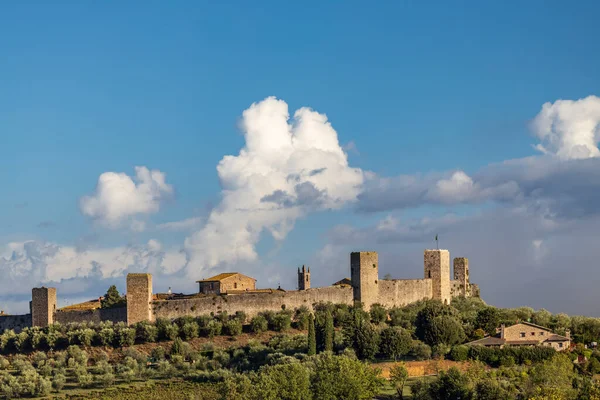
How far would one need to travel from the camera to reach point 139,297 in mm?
71000

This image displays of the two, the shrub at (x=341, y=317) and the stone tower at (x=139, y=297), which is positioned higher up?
the stone tower at (x=139, y=297)

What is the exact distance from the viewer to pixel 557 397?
5266cm

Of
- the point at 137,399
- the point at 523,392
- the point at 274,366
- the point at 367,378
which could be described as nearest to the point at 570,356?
the point at 523,392

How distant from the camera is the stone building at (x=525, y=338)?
65.2 m

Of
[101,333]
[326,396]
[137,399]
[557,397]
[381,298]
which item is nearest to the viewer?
[557,397]

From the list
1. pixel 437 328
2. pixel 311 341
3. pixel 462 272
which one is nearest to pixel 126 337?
pixel 311 341

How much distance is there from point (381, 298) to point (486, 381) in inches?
773

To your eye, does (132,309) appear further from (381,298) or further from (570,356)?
(570,356)

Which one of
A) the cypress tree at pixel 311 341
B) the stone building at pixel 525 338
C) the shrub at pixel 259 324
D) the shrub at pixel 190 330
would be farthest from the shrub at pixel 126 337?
the stone building at pixel 525 338

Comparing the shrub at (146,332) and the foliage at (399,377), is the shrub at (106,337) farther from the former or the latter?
the foliage at (399,377)

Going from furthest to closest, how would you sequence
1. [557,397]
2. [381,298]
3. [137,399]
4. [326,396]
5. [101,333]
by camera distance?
[381,298] < [101,333] < [137,399] < [326,396] < [557,397]

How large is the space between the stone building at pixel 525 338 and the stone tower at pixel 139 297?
67.9 feet

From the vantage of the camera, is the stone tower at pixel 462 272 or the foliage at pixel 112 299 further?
the stone tower at pixel 462 272

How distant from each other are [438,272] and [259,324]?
1485 centimetres
